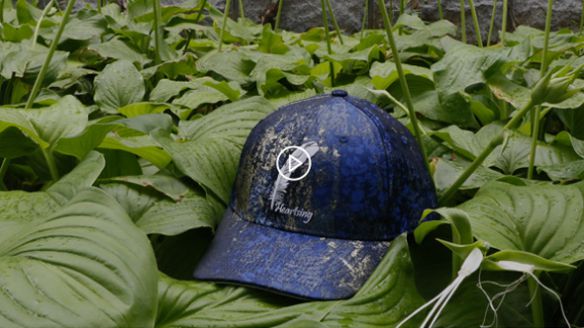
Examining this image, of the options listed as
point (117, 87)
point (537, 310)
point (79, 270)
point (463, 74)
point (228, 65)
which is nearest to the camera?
point (79, 270)

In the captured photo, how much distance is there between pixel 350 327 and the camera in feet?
2.38

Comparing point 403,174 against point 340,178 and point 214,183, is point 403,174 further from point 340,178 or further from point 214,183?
point 214,183

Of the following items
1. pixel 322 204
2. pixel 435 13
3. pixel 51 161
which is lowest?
pixel 435 13

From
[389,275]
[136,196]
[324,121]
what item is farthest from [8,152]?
[389,275]

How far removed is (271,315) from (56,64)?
3.59 ft

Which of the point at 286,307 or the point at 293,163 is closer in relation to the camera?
the point at 286,307

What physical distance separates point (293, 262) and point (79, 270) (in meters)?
0.25

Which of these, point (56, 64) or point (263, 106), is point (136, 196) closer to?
point (263, 106)

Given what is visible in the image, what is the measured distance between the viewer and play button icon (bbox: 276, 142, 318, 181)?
860mm

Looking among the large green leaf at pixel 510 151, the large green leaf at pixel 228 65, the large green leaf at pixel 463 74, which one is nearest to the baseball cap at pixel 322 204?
the large green leaf at pixel 510 151

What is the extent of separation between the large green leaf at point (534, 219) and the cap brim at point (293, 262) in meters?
0.13

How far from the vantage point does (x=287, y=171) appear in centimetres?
87

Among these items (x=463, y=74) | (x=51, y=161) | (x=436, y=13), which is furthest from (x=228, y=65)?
(x=436, y=13)

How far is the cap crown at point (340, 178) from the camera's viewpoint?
2.76 ft
